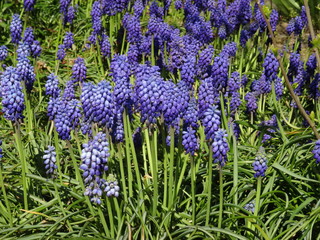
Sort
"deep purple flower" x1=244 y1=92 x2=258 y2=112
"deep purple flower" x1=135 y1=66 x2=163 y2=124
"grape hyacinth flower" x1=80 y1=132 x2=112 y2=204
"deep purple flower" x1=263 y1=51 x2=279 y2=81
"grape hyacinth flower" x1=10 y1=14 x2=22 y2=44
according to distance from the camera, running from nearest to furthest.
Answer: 1. "grape hyacinth flower" x1=80 y1=132 x2=112 y2=204
2. "deep purple flower" x1=135 y1=66 x2=163 y2=124
3. "deep purple flower" x1=263 y1=51 x2=279 y2=81
4. "deep purple flower" x1=244 y1=92 x2=258 y2=112
5. "grape hyacinth flower" x1=10 y1=14 x2=22 y2=44

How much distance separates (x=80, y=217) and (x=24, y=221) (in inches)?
23.8

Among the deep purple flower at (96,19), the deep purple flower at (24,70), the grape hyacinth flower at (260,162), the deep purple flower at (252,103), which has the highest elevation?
the deep purple flower at (96,19)

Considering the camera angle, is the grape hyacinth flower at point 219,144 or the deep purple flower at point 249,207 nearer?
the grape hyacinth flower at point 219,144

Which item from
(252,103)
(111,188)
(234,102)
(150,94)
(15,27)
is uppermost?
(15,27)

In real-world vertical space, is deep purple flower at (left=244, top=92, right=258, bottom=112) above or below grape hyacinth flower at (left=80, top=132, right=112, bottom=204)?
below

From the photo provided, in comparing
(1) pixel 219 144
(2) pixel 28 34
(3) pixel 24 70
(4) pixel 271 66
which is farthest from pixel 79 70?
(1) pixel 219 144

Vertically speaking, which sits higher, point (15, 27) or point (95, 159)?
point (15, 27)

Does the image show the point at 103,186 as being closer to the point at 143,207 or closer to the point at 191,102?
the point at 143,207

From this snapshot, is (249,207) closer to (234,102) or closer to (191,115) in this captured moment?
(191,115)

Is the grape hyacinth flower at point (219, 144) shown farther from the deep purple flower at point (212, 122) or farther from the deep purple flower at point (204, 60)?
the deep purple flower at point (204, 60)

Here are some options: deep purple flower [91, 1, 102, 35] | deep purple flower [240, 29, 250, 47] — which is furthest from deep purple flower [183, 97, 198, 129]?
deep purple flower [240, 29, 250, 47]

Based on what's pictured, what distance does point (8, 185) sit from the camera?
5.00 m

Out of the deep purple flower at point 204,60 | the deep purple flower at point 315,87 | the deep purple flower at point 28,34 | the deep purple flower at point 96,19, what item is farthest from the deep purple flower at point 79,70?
the deep purple flower at point 315,87

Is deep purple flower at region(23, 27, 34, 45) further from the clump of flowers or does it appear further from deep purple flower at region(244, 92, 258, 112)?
the clump of flowers
